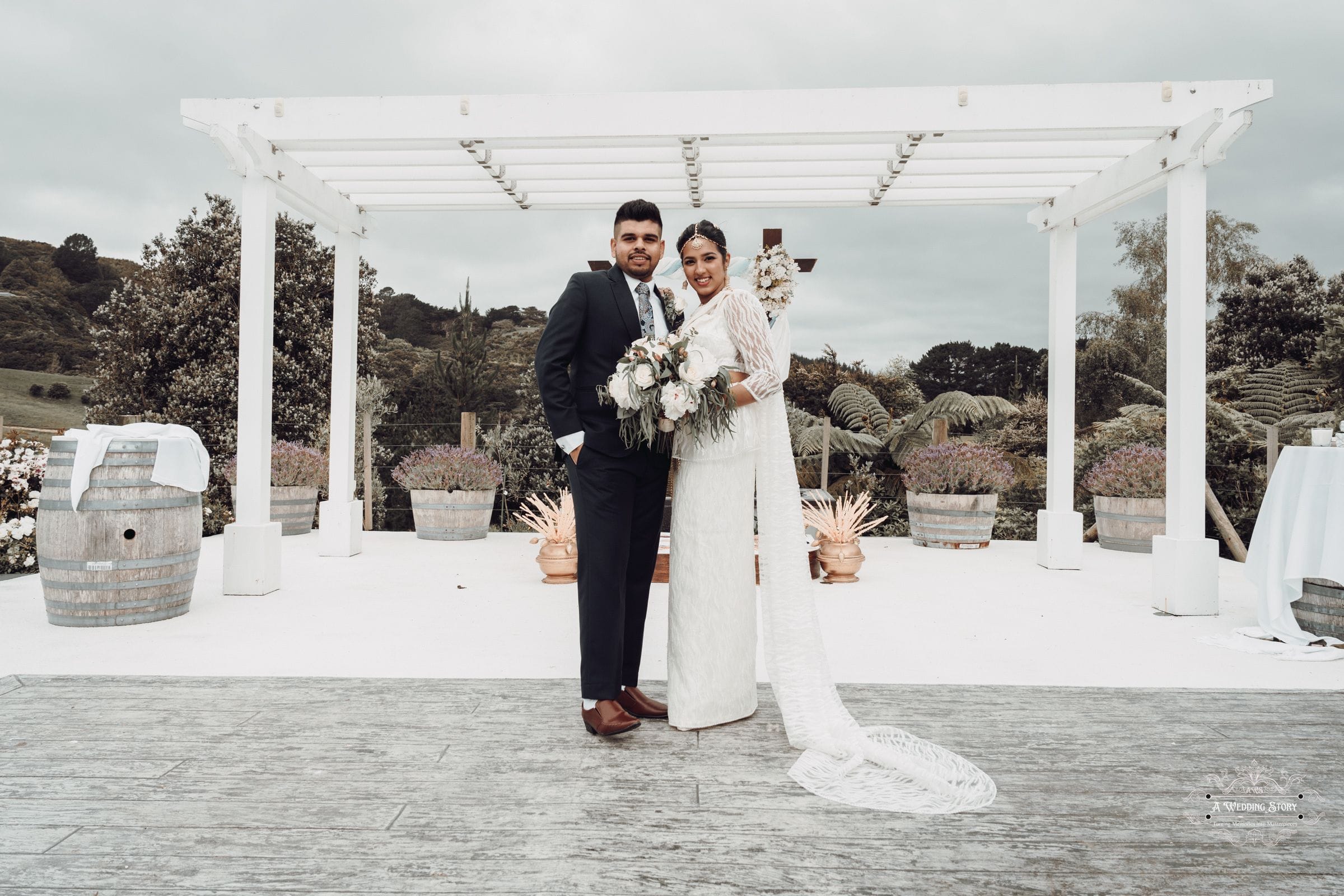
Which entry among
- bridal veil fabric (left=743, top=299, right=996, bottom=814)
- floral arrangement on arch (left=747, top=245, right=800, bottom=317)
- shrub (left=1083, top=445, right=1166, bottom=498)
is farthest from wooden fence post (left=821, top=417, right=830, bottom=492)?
bridal veil fabric (left=743, top=299, right=996, bottom=814)

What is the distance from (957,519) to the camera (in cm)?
790

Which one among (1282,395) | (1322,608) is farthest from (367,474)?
(1282,395)

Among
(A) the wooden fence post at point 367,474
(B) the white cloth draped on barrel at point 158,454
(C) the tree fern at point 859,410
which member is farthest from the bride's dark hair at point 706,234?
(C) the tree fern at point 859,410

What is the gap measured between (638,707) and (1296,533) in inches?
140

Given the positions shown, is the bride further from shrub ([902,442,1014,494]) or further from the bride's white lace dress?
shrub ([902,442,1014,494])

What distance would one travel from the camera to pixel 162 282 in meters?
13.2

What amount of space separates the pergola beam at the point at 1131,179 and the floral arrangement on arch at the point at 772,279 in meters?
3.00

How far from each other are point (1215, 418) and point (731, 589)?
975 cm

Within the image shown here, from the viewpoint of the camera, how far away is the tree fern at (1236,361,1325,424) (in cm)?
1096

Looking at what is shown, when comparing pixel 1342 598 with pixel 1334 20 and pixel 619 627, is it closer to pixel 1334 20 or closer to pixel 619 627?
pixel 619 627

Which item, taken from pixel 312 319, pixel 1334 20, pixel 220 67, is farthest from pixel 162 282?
pixel 1334 20

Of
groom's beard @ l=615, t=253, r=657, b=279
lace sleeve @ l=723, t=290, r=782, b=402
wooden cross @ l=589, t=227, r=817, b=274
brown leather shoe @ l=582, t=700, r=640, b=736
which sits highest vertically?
wooden cross @ l=589, t=227, r=817, b=274

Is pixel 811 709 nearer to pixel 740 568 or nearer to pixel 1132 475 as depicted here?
pixel 740 568

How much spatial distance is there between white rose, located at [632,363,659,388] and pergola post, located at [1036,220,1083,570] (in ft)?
17.1
